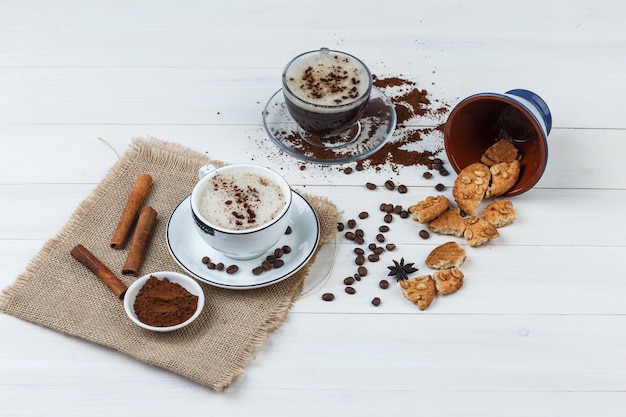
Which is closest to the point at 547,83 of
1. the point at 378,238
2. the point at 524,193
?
the point at 524,193

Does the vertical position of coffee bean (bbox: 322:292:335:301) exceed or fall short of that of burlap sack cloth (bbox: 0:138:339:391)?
it exceeds it

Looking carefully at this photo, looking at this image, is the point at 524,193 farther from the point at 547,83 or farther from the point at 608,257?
the point at 547,83

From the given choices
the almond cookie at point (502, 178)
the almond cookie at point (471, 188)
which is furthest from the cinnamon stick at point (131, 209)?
the almond cookie at point (502, 178)

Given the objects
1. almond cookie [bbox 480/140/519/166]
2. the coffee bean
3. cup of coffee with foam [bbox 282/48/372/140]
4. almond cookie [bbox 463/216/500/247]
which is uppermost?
cup of coffee with foam [bbox 282/48/372/140]

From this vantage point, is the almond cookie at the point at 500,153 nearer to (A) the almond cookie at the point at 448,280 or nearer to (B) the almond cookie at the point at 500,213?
(B) the almond cookie at the point at 500,213

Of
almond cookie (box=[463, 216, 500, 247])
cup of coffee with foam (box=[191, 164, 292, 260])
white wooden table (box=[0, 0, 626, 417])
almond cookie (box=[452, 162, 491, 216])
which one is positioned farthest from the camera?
almond cookie (box=[452, 162, 491, 216])

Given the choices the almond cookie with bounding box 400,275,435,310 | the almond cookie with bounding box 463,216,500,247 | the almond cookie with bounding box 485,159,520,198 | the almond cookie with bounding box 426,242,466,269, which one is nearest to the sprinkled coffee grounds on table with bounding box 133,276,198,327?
the almond cookie with bounding box 400,275,435,310

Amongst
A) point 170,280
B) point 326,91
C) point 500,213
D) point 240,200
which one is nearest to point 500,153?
point 500,213

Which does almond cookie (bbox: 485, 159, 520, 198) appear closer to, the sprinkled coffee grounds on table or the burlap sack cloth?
the burlap sack cloth
